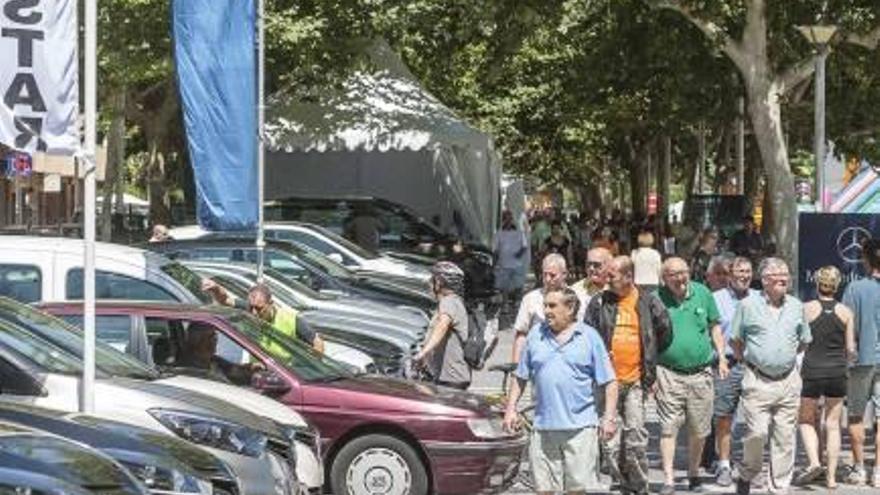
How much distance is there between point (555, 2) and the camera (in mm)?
27875

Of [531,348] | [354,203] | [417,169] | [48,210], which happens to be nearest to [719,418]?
[531,348]

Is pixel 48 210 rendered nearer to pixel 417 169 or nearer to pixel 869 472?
pixel 417 169

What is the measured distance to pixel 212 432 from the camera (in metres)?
9.11

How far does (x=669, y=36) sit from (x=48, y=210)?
128 feet

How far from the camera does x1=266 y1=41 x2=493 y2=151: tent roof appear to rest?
29.5 meters

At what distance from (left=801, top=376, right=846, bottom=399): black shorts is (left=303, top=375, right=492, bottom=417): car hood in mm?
2533

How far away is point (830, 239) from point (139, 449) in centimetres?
1085

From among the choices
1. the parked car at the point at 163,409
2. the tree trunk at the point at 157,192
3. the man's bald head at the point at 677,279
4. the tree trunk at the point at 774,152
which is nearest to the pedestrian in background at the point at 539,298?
the man's bald head at the point at 677,279

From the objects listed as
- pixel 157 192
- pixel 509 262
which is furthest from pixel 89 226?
pixel 157 192

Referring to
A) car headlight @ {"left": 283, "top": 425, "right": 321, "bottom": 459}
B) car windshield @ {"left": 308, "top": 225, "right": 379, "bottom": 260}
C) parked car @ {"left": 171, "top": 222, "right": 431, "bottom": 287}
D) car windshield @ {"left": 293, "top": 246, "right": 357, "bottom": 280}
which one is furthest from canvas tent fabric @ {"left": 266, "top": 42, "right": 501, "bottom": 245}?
car headlight @ {"left": 283, "top": 425, "right": 321, "bottom": 459}

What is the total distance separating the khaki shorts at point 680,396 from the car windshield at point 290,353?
7.33 ft

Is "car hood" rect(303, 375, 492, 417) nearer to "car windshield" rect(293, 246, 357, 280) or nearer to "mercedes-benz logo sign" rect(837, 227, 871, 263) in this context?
"mercedes-benz logo sign" rect(837, 227, 871, 263)

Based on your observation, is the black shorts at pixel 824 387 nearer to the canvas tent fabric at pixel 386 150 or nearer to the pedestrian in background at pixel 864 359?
the pedestrian in background at pixel 864 359

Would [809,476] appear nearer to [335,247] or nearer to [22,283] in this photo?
[22,283]
